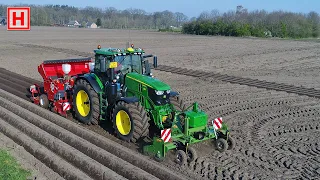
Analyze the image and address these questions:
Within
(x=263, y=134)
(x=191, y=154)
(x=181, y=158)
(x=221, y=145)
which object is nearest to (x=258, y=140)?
(x=263, y=134)

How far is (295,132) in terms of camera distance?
943 centimetres

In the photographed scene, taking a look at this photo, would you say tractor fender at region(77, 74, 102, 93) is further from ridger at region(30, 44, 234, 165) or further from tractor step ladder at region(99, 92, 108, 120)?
tractor step ladder at region(99, 92, 108, 120)

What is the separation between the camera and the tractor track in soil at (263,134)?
7.00 meters

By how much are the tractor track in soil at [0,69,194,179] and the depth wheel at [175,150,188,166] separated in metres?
0.42

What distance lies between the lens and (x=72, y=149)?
25.6 feet

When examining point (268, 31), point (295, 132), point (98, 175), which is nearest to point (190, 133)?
point (98, 175)

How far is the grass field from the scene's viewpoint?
6402 mm

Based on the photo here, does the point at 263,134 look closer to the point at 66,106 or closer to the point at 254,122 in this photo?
the point at 254,122

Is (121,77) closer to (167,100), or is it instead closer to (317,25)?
(167,100)

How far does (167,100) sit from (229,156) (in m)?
1.80

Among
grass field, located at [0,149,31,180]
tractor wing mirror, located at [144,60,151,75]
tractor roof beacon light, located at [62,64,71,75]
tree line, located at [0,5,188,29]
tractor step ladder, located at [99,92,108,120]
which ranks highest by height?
tree line, located at [0,5,188,29]

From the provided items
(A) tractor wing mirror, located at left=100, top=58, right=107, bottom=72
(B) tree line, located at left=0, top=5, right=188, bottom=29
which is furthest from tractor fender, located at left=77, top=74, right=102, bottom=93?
(B) tree line, located at left=0, top=5, right=188, bottom=29

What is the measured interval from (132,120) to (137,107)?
31cm

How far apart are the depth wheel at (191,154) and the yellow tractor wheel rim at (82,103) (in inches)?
138
